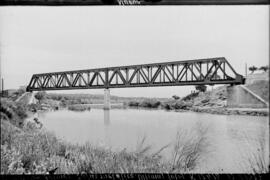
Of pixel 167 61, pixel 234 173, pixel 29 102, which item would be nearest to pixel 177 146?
pixel 234 173

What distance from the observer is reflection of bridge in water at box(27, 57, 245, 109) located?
43.0 inches

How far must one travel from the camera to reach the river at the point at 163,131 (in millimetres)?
1146

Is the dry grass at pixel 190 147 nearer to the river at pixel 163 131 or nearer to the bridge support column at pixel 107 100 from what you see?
the river at pixel 163 131

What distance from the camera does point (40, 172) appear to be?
107 cm

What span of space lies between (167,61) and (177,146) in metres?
0.43

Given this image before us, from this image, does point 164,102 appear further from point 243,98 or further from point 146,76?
point 243,98

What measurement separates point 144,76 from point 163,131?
288mm

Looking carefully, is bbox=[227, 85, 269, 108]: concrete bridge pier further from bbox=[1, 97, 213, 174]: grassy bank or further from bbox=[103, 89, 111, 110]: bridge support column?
bbox=[103, 89, 111, 110]: bridge support column

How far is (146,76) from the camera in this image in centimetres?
117

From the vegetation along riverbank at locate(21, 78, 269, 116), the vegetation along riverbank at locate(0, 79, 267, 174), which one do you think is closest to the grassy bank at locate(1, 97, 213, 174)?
the vegetation along riverbank at locate(0, 79, 267, 174)

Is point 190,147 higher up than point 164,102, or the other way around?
point 164,102

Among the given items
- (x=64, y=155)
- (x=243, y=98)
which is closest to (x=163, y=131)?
(x=243, y=98)

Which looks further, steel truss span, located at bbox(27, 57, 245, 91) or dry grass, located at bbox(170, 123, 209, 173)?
dry grass, located at bbox(170, 123, 209, 173)

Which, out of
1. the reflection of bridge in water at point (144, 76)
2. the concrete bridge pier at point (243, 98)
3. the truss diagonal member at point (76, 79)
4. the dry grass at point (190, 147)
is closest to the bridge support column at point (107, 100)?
the reflection of bridge in water at point (144, 76)
